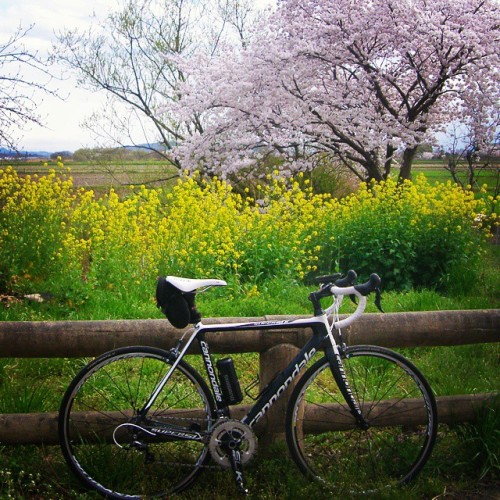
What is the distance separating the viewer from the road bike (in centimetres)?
332

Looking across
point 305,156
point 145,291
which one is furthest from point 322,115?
point 145,291

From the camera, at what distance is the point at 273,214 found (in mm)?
8250

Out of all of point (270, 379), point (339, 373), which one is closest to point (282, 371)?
point (270, 379)

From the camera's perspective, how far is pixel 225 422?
3.33m

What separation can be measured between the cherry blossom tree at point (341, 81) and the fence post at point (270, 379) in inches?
407

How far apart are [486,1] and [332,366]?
11.9 meters

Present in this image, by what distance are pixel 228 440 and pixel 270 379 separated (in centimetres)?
41

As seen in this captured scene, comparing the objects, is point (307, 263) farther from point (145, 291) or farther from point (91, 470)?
point (91, 470)

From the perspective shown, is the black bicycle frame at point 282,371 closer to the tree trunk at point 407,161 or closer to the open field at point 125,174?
the tree trunk at point 407,161

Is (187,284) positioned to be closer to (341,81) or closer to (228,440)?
(228,440)

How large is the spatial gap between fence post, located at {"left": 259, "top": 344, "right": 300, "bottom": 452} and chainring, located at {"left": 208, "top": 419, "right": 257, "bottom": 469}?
254 mm

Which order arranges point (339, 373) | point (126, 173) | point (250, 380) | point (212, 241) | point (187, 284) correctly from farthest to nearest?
point (126, 173) → point (212, 241) → point (250, 380) → point (339, 373) → point (187, 284)

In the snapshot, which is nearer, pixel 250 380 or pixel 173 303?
pixel 173 303

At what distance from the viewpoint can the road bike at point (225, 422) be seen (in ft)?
10.9
